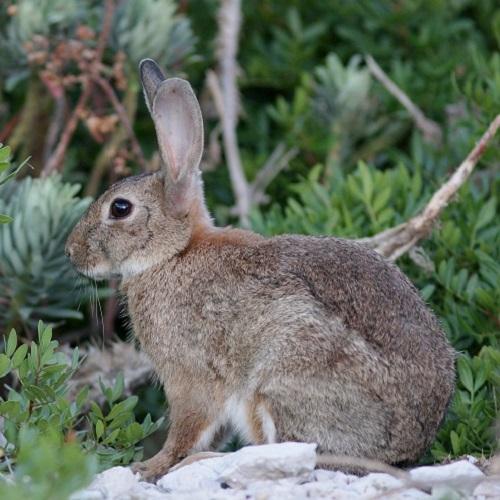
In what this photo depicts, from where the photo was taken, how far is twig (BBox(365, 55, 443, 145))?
7207 mm

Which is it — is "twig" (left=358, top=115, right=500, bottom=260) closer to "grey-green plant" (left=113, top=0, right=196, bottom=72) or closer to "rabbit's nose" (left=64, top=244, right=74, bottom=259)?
"rabbit's nose" (left=64, top=244, right=74, bottom=259)

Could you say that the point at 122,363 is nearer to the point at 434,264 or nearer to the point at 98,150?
the point at 434,264

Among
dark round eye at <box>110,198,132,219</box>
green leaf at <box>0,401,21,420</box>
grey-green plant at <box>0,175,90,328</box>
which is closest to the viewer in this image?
green leaf at <box>0,401,21,420</box>

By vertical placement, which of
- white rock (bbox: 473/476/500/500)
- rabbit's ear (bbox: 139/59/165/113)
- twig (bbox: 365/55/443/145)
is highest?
Answer: rabbit's ear (bbox: 139/59/165/113)

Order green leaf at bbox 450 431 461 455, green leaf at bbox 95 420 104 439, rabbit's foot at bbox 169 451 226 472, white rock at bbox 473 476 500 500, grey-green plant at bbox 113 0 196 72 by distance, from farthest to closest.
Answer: grey-green plant at bbox 113 0 196 72, green leaf at bbox 450 431 461 455, rabbit's foot at bbox 169 451 226 472, green leaf at bbox 95 420 104 439, white rock at bbox 473 476 500 500

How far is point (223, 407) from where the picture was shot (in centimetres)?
498

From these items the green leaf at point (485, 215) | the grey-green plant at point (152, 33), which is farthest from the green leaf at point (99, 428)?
the grey-green plant at point (152, 33)

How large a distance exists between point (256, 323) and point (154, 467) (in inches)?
29.1

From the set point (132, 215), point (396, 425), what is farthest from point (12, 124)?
point (396, 425)

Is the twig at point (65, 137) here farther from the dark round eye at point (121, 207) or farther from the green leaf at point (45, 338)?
the green leaf at point (45, 338)

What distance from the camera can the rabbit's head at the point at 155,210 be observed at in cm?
537

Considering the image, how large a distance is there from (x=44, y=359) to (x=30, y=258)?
160 centimetres

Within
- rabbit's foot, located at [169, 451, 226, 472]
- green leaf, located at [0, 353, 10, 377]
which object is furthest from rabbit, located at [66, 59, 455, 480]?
green leaf, located at [0, 353, 10, 377]

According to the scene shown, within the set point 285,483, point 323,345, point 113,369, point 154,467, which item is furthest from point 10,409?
point 113,369
